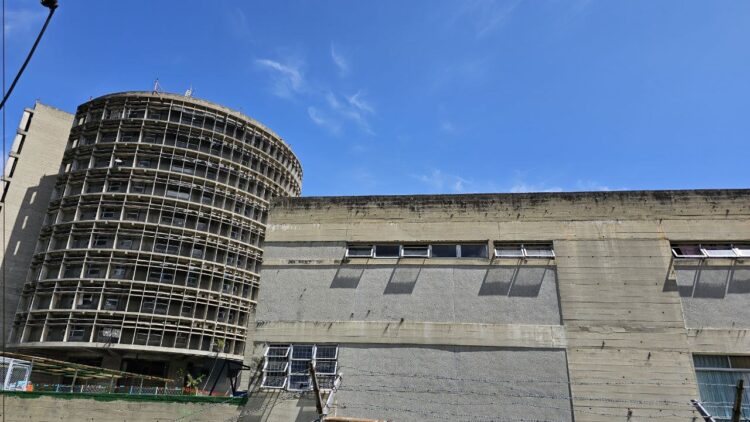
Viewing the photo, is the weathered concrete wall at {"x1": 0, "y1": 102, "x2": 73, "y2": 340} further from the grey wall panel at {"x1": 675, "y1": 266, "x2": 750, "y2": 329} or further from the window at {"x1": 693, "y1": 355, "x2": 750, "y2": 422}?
the window at {"x1": 693, "y1": 355, "x2": 750, "y2": 422}

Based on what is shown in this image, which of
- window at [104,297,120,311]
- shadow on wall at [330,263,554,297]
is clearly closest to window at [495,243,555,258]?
shadow on wall at [330,263,554,297]

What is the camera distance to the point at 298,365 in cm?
1627

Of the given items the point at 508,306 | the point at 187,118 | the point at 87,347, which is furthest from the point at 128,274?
the point at 508,306

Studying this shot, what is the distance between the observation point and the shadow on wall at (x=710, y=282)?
51.1 ft

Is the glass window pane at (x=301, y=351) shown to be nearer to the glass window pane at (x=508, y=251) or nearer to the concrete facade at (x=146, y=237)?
the glass window pane at (x=508, y=251)

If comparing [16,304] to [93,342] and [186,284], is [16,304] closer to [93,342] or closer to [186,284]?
[93,342]

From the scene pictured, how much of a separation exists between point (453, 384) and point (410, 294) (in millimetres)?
3132

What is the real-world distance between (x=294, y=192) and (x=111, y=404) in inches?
2059

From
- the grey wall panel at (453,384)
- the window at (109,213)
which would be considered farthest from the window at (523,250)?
the window at (109,213)

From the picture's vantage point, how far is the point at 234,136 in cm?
5806

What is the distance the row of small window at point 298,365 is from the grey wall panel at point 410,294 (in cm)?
98

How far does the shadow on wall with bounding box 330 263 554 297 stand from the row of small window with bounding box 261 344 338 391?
7.28 feet

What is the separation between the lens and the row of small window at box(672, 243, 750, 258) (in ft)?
52.4

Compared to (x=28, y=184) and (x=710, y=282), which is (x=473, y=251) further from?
(x=28, y=184)
